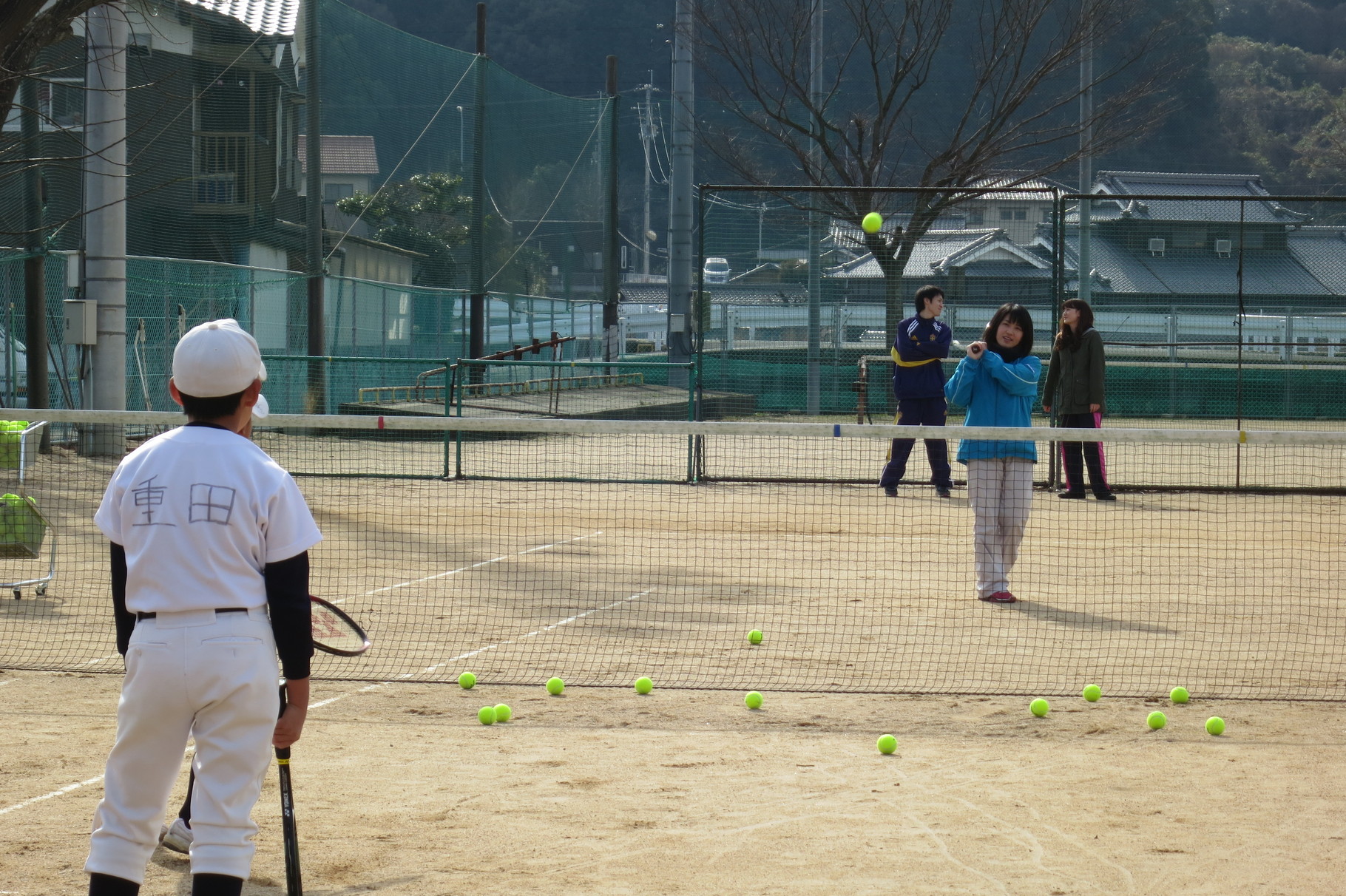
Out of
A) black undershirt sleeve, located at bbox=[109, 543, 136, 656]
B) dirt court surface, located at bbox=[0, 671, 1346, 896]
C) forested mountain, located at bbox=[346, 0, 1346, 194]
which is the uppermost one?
forested mountain, located at bbox=[346, 0, 1346, 194]

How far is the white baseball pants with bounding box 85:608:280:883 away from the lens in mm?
3049

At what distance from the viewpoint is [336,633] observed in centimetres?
410

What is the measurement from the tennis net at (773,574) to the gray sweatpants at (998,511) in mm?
254

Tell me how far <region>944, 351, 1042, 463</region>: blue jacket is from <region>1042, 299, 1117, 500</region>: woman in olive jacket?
507cm

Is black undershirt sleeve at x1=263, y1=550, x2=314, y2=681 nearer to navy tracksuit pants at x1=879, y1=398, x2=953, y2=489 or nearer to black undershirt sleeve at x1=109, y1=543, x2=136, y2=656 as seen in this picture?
black undershirt sleeve at x1=109, y1=543, x2=136, y2=656

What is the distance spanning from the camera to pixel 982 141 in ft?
84.6

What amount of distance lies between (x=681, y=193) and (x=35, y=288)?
481 inches

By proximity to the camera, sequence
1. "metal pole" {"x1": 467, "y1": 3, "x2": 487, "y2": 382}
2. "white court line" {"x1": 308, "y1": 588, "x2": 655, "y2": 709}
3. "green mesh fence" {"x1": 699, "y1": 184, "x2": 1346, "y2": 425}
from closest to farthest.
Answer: "white court line" {"x1": 308, "y1": 588, "x2": 655, "y2": 709} < "green mesh fence" {"x1": 699, "y1": 184, "x2": 1346, "y2": 425} < "metal pole" {"x1": 467, "y1": 3, "x2": 487, "y2": 382}

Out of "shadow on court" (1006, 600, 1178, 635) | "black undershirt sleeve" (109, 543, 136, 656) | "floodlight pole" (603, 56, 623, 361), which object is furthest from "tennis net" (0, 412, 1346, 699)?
"floodlight pole" (603, 56, 623, 361)

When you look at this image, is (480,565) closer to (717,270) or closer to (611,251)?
(717,270)

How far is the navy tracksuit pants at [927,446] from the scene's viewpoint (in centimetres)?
1354

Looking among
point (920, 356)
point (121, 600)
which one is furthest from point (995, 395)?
point (121, 600)

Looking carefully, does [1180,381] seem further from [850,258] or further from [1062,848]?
[1062,848]

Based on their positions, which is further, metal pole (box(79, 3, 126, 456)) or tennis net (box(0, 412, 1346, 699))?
metal pole (box(79, 3, 126, 456))
